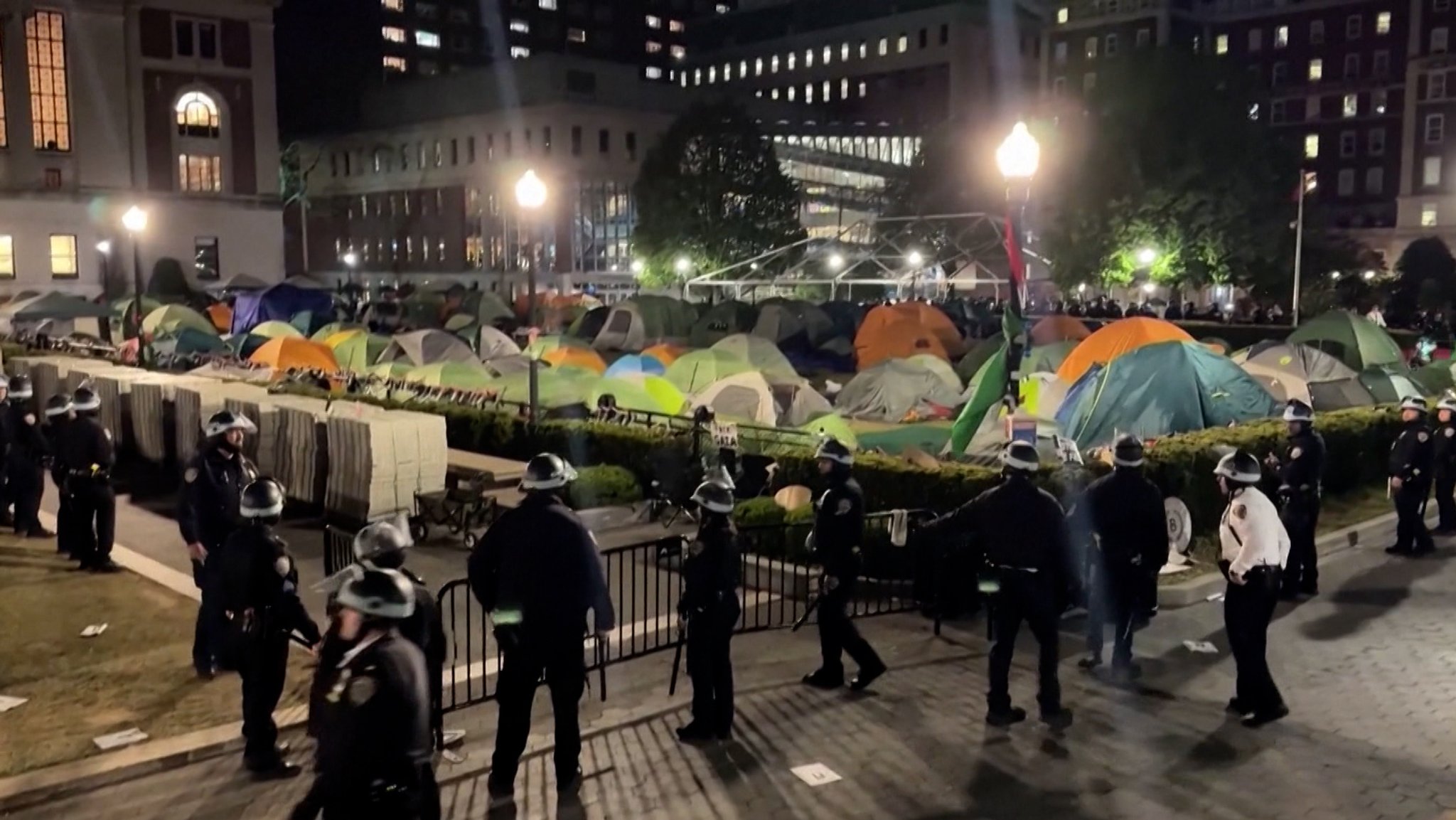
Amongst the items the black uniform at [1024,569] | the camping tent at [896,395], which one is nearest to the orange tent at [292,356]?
the camping tent at [896,395]

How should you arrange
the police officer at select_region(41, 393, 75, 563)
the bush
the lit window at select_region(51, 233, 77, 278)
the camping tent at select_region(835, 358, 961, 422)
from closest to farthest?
the police officer at select_region(41, 393, 75, 563) → the bush → the camping tent at select_region(835, 358, 961, 422) → the lit window at select_region(51, 233, 77, 278)

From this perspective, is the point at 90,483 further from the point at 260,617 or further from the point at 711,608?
the point at 711,608

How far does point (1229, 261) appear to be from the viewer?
46844mm

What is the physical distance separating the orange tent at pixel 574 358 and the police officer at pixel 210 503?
17.4 m

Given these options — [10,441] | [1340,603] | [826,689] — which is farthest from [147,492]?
[1340,603]

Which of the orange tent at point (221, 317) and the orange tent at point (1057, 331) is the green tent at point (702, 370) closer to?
the orange tent at point (1057, 331)

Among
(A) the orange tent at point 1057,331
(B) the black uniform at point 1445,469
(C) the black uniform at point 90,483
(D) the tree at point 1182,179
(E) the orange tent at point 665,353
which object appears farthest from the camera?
(D) the tree at point 1182,179

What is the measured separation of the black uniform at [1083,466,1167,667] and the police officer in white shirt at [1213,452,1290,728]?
56 cm

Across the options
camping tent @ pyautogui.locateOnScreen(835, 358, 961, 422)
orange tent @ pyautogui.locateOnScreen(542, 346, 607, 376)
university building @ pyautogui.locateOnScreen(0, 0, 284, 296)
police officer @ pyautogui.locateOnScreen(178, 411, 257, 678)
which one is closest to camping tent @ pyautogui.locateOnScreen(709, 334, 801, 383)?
camping tent @ pyautogui.locateOnScreen(835, 358, 961, 422)

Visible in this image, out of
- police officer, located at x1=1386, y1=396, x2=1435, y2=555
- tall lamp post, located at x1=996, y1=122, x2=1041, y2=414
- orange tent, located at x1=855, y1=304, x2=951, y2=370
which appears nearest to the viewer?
tall lamp post, located at x1=996, y1=122, x2=1041, y2=414

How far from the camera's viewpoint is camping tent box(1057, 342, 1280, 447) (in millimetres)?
16438

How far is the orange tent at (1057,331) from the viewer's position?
31.9 meters

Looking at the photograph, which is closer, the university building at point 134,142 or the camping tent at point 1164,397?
the camping tent at point 1164,397

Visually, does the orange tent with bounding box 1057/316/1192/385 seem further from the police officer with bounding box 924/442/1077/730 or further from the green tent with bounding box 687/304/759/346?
the green tent with bounding box 687/304/759/346
